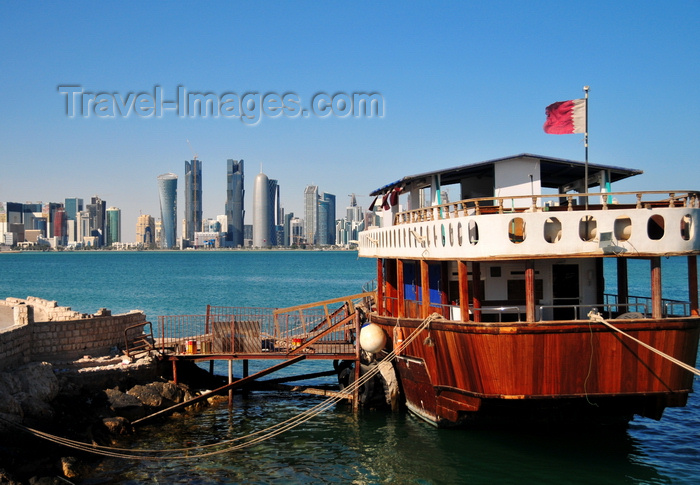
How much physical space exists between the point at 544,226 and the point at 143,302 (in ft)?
170

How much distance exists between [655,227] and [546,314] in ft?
10.6

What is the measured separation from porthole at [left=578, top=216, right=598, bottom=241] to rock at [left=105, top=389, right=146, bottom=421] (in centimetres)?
1242

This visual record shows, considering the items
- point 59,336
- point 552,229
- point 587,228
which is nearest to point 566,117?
point 587,228

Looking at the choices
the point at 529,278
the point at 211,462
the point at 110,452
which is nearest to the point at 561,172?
the point at 529,278

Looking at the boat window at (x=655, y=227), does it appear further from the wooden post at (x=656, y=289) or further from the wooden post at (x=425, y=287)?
the wooden post at (x=425, y=287)

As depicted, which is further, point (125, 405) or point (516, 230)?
point (125, 405)

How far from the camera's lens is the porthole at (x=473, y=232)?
520 inches

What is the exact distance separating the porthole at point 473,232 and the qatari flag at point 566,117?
3710mm

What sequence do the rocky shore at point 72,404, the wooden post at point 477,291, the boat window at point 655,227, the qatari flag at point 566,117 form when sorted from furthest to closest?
the qatari flag at point 566,117, the wooden post at point 477,291, the rocky shore at point 72,404, the boat window at point 655,227

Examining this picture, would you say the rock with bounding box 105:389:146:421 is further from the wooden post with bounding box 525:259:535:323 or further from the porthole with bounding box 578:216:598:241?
the porthole with bounding box 578:216:598:241

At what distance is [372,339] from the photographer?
17.7 m

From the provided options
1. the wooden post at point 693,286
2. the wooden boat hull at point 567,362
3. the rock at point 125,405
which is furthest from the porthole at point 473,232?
the rock at point 125,405

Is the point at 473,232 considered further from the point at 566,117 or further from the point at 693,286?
the point at 693,286

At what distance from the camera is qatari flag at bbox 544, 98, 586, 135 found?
14695mm
